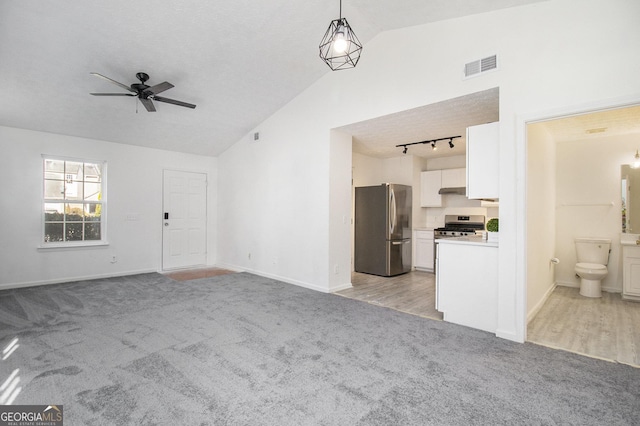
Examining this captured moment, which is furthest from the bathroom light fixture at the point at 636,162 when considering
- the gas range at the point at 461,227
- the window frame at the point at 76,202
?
the window frame at the point at 76,202

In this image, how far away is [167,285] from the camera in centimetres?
509

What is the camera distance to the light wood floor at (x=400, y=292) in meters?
3.87

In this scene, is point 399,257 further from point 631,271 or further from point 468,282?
point 631,271

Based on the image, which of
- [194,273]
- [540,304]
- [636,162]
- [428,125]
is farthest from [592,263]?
[194,273]

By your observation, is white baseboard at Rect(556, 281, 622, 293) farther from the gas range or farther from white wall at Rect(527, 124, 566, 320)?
the gas range

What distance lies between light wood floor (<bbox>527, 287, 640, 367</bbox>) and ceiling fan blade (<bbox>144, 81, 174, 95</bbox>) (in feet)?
15.4

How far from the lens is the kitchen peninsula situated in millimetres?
3114

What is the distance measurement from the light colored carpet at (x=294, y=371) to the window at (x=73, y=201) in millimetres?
1925

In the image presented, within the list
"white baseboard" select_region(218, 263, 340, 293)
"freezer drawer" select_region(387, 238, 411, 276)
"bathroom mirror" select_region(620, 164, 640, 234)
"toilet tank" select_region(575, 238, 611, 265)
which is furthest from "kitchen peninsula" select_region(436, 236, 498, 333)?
"bathroom mirror" select_region(620, 164, 640, 234)

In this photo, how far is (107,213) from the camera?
18.6ft

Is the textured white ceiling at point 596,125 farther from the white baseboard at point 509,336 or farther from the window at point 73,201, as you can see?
the window at point 73,201

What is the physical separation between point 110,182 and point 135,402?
5.03 m

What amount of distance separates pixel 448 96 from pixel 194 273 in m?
5.49

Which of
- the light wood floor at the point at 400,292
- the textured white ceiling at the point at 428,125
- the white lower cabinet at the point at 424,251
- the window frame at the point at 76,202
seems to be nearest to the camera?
the textured white ceiling at the point at 428,125
